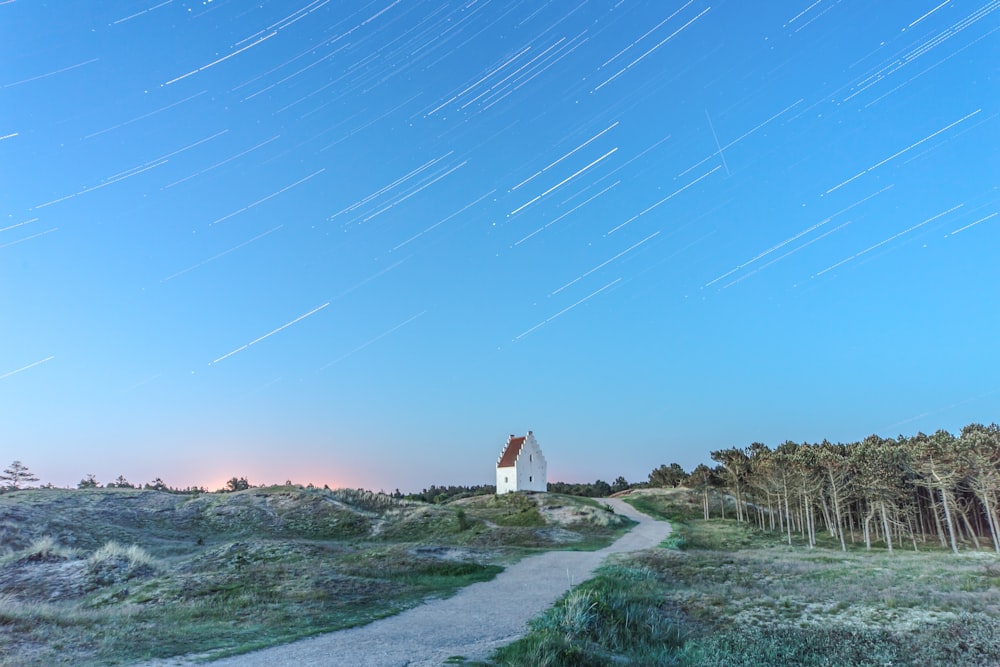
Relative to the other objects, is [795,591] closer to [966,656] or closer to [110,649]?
[966,656]

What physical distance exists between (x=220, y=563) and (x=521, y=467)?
5747 centimetres

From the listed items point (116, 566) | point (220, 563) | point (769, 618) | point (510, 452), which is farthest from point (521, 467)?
point (769, 618)

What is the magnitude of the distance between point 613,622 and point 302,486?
51.6 meters

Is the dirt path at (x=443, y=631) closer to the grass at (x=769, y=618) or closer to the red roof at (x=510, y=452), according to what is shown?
the grass at (x=769, y=618)

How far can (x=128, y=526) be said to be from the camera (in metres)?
43.2

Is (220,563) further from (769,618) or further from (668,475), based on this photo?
(668,475)

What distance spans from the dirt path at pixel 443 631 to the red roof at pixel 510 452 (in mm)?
56160

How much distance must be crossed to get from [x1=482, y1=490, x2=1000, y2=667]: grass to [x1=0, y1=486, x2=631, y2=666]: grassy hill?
21.5ft

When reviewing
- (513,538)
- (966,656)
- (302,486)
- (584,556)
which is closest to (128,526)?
(302,486)

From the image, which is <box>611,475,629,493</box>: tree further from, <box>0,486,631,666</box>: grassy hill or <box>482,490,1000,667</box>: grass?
<box>482,490,1000,667</box>: grass

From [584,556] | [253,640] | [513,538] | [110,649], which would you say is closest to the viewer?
[110,649]

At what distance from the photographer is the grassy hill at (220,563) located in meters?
14.1

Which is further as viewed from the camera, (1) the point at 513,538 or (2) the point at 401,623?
(1) the point at 513,538

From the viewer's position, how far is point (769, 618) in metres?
18.3
